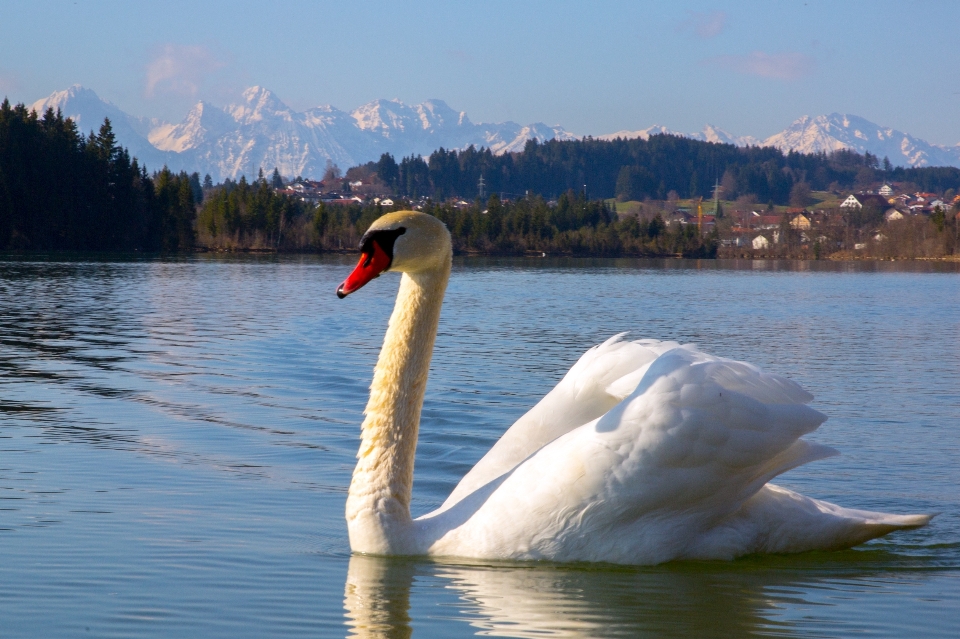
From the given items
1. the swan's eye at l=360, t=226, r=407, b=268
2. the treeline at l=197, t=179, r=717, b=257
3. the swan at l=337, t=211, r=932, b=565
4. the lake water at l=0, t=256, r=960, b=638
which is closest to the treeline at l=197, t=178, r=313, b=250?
the treeline at l=197, t=179, r=717, b=257

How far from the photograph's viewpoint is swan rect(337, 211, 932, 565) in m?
5.33

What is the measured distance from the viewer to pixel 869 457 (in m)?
10.2

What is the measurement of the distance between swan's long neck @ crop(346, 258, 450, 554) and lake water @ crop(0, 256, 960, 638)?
18cm

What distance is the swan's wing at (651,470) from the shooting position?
17.4 ft

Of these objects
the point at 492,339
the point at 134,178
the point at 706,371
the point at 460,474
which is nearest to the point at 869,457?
the point at 460,474

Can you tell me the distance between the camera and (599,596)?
540 centimetres

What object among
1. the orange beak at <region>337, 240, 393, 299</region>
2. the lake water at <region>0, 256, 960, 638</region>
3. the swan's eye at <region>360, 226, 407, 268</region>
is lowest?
the lake water at <region>0, 256, 960, 638</region>

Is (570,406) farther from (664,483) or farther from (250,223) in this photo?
(250,223)

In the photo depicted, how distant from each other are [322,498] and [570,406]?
2301 mm

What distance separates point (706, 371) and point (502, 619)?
1562 millimetres

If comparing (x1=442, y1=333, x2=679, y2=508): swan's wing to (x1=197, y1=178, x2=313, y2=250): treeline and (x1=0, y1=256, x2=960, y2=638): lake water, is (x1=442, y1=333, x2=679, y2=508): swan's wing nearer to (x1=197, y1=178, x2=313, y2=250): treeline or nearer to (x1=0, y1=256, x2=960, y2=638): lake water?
(x1=0, y1=256, x2=960, y2=638): lake water

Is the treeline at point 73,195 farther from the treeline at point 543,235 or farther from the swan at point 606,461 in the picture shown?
the swan at point 606,461

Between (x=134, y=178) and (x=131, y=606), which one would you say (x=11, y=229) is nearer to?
(x=134, y=178)

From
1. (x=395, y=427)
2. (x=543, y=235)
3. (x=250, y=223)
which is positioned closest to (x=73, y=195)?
(x=250, y=223)
